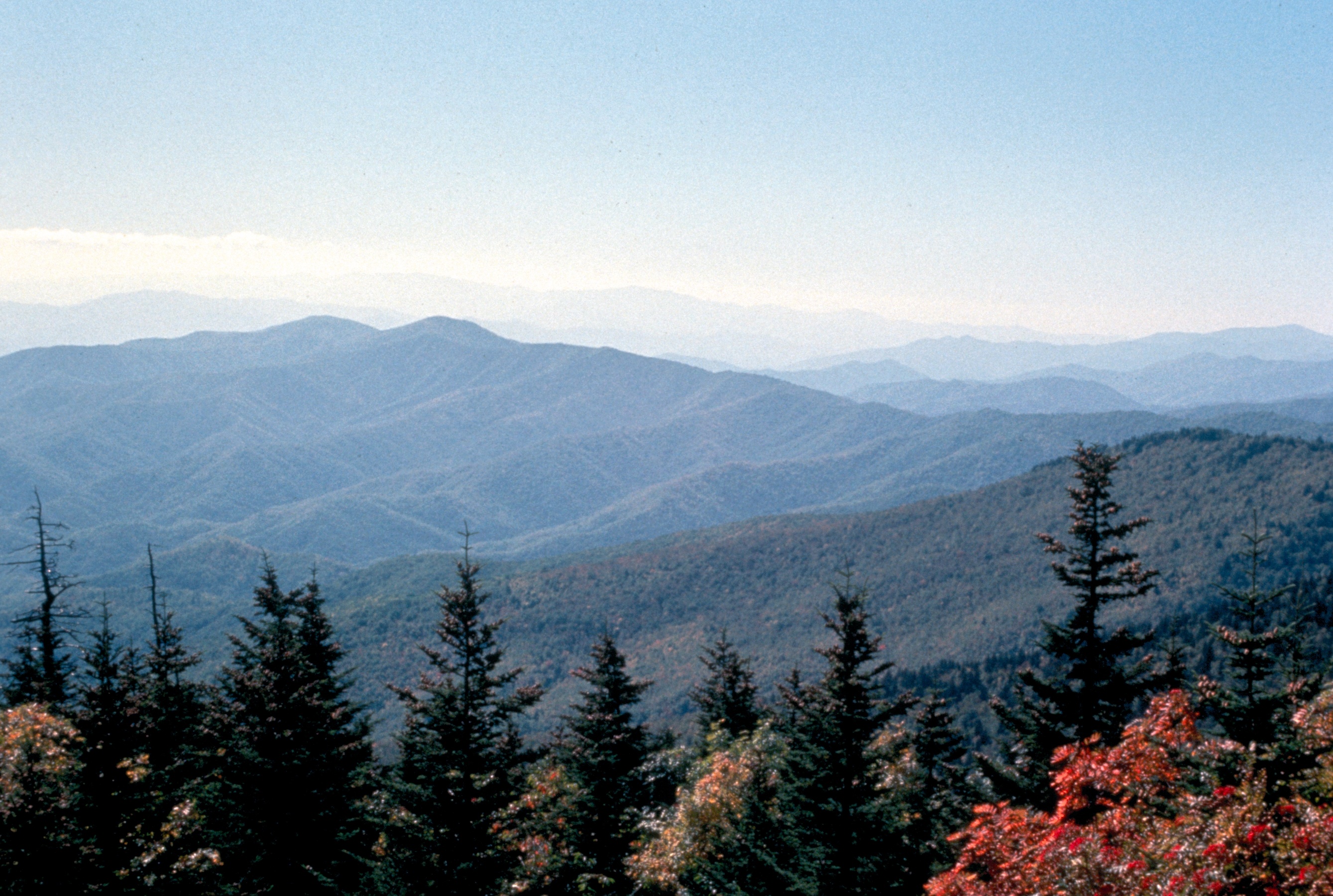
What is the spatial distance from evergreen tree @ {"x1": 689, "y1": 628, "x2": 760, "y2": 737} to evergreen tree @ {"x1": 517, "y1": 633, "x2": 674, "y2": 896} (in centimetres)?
1300

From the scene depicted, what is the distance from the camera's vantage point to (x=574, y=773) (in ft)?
93.8

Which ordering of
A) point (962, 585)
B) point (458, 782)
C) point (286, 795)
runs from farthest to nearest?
point (962, 585) < point (458, 782) < point (286, 795)

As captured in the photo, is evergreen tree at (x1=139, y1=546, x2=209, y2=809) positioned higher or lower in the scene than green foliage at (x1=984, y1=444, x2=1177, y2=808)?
lower

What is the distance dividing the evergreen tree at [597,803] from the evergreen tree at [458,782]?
3334 millimetres

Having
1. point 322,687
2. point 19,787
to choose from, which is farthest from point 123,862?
point 322,687

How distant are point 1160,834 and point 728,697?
33.3 metres

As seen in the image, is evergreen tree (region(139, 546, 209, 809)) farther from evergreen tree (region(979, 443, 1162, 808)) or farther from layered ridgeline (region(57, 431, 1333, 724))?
layered ridgeline (region(57, 431, 1333, 724))

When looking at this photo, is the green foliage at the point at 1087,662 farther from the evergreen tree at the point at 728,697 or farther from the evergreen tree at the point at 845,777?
the evergreen tree at the point at 728,697

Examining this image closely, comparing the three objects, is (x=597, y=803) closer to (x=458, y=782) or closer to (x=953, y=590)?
(x=458, y=782)

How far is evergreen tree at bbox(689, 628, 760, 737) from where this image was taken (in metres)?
45.2

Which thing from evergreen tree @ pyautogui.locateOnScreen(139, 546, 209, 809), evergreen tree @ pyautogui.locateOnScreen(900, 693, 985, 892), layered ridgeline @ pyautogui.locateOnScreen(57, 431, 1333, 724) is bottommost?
layered ridgeline @ pyautogui.locateOnScreen(57, 431, 1333, 724)

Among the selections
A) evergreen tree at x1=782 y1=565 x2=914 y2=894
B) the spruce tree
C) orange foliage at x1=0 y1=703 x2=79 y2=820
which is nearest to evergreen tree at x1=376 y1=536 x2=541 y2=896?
the spruce tree

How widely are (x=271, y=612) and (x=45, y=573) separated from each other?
10290mm

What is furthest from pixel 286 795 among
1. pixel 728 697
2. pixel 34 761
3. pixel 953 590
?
→ pixel 953 590
